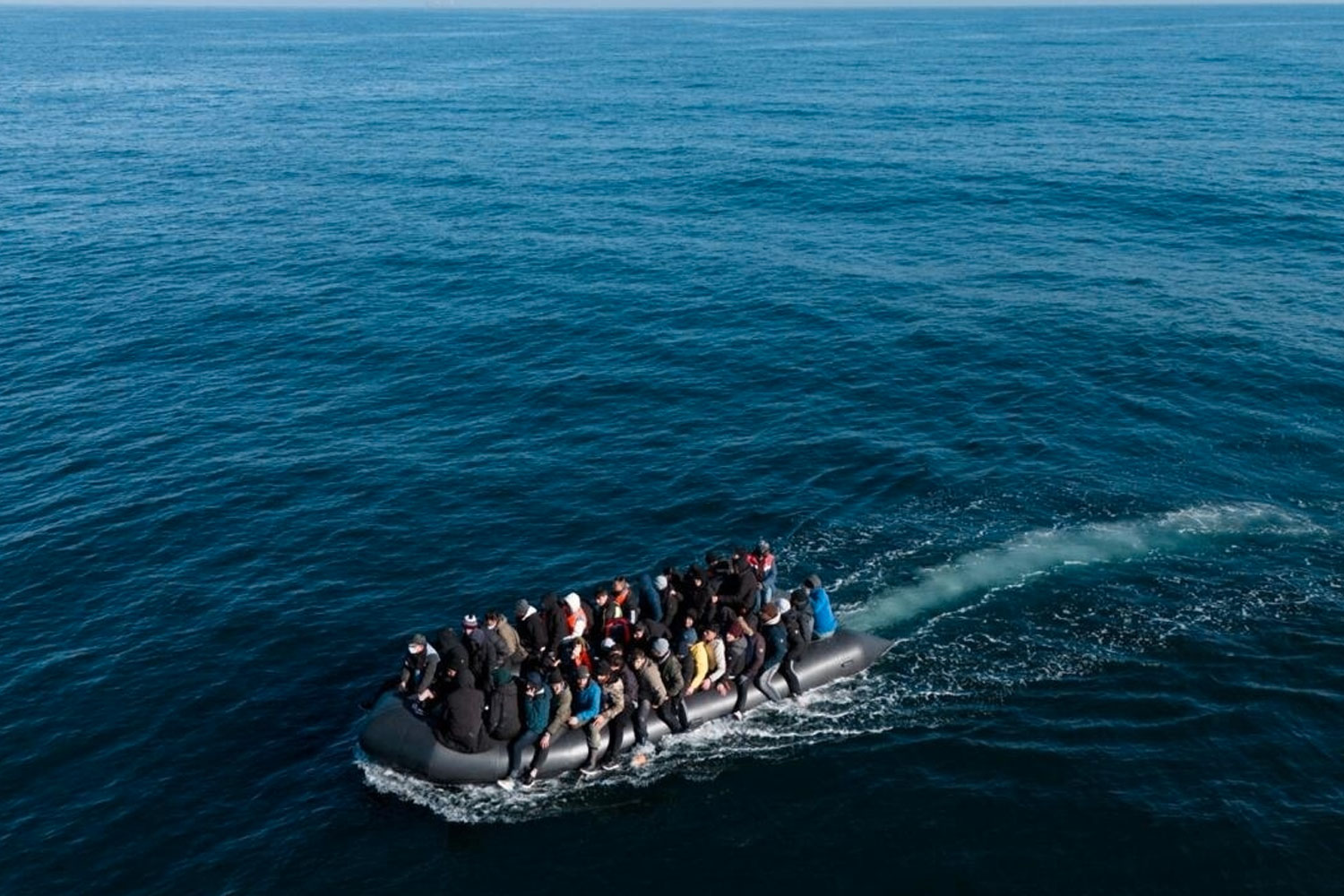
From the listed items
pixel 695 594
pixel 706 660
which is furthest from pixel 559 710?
pixel 695 594

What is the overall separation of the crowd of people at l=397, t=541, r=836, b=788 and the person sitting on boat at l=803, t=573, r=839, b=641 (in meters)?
0.03

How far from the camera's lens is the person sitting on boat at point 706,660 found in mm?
23234

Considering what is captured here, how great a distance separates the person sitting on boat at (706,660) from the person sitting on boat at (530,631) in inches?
133

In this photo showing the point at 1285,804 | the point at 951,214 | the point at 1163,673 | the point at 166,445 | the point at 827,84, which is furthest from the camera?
the point at 827,84

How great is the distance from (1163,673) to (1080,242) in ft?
122

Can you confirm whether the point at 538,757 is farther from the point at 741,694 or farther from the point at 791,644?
the point at 791,644

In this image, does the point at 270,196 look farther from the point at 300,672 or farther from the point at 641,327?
the point at 300,672

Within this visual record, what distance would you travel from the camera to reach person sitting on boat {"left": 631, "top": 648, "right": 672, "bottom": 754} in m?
22.8

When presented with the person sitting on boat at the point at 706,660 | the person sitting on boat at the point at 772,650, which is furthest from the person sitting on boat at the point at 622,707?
the person sitting on boat at the point at 772,650

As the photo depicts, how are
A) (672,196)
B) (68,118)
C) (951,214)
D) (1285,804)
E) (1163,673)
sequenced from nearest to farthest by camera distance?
(1285,804) < (1163,673) < (951,214) < (672,196) < (68,118)

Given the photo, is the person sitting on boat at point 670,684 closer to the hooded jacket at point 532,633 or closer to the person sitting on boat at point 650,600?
the person sitting on boat at point 650,600

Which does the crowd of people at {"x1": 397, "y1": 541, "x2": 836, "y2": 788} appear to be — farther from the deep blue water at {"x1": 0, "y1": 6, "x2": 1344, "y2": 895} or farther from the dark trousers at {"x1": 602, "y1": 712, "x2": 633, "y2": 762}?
the deep blue water at {"x1": 0, "y1": 6, "x2": 1344, "y2": 895}

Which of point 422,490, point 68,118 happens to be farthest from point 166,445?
point 68,118

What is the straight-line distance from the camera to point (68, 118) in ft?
328
